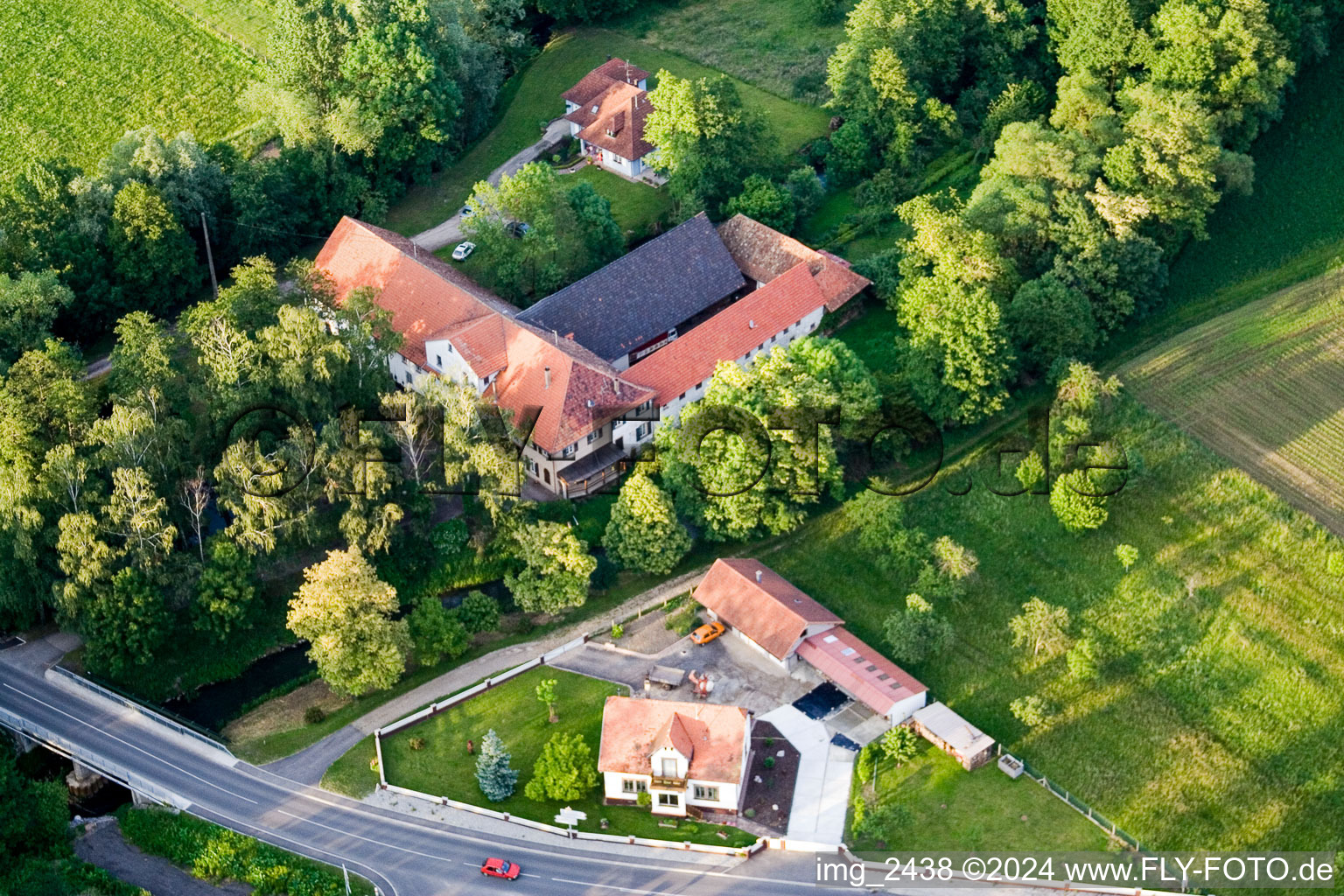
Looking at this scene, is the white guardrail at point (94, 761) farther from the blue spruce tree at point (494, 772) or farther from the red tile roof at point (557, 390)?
the red tile roof at point (557, 390)

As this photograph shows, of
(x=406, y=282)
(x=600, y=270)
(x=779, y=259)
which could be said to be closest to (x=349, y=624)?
(x=406, y=282)

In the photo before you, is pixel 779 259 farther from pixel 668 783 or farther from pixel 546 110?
pixel 668 783

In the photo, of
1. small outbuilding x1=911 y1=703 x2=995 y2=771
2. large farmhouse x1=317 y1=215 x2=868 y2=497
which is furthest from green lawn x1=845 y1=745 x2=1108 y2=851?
large farmhouse x1=317 y1=215 x2=868 y2=497

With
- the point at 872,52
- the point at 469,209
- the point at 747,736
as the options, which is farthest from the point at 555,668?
the point at 872,52

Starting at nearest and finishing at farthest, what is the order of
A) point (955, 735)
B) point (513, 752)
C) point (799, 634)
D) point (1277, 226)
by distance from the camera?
1. point (955, 735)
2. point (513, 752)
3. point (799, 634)
4. point (1277, 226)

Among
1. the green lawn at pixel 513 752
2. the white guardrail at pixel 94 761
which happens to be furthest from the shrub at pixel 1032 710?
the white guardrail at pixel 94 761

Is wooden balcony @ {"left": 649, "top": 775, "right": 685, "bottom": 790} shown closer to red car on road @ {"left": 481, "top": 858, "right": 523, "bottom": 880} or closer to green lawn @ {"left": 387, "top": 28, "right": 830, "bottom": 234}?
red car on road @ {"left": 481, "top": 858, "right": 523, "bottom": 880}
